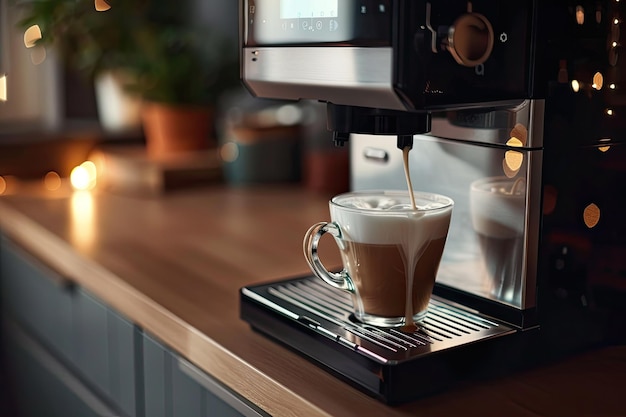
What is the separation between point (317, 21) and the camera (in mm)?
731

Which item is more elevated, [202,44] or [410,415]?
[202,44]

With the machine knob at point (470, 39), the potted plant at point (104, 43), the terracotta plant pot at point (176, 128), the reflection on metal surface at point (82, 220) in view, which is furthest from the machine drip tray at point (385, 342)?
the potted plant at point (104, 43)

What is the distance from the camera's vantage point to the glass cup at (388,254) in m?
0.75

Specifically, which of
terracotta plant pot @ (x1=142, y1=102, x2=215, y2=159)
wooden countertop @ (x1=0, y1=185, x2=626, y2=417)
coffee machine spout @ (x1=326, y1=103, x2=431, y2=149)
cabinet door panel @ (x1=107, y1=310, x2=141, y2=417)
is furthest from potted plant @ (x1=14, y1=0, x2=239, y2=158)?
coffee machine spout @ (x1=326, y1=103, x2=431, y2=149)

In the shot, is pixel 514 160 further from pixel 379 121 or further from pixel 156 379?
pixel 156 379

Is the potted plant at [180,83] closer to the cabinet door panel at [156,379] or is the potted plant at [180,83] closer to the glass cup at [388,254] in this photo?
the cabinet door panel at [156,379]

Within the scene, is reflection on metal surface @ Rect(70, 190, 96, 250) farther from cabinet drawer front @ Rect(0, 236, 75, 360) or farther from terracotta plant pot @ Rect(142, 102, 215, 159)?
terracotta plant pot @ Rect(142, 102, 215, 159)

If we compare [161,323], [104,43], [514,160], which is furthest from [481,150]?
[104,43]

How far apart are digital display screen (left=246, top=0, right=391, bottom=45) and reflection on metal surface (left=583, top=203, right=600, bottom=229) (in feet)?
0.91

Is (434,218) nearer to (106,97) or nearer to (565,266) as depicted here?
(565,266)

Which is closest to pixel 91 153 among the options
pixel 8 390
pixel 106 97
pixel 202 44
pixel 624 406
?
pixel 106 97

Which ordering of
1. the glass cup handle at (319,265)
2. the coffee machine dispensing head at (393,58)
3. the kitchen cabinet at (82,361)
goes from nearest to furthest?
the coffee machine dispensing head at (393,58) < the glass cup handle at (319,265) < the kitchen cabinet at (82,361)

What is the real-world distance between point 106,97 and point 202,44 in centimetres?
31

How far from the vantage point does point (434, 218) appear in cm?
76
